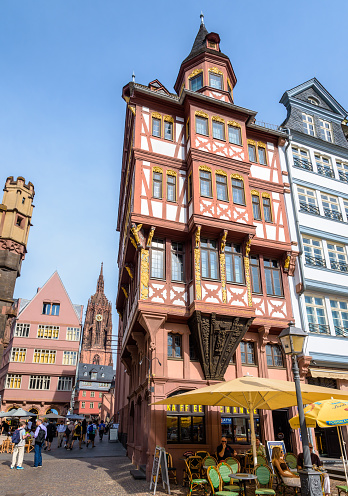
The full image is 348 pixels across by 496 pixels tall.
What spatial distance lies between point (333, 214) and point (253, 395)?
43.8ft

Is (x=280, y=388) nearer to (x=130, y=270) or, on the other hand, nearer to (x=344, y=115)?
(x=130, y=270)

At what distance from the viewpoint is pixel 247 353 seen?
17.5 m

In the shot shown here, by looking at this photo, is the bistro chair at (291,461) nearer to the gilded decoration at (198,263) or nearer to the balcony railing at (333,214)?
the gilded decoration at (198,263)

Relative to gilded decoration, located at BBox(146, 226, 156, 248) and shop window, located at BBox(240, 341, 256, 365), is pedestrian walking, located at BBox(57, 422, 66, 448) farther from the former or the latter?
gilded decoration, located at BBox(146, 226, 156, 248)

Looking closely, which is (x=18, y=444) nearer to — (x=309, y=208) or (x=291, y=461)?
(x=291, y=461)

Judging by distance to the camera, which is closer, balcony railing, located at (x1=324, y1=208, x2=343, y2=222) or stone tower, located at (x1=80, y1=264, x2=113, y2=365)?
balcony railing, located at (x1=324, y1=208, x2=343, y2=222)

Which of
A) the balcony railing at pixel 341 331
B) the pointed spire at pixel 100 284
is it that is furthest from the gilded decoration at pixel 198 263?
the pointed spire at pixel 100 284

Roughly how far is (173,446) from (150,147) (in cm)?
1240

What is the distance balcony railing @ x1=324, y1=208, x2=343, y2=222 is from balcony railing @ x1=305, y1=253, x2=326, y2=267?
2783 millimetres

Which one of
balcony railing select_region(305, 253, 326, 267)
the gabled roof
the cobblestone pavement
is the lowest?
the cobblestone pavement

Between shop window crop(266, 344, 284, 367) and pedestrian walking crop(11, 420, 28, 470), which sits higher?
shop window crop(266, 344, 284, 367)

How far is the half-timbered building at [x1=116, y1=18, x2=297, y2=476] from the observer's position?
15594 millimetres

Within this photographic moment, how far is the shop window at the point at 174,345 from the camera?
1606cm

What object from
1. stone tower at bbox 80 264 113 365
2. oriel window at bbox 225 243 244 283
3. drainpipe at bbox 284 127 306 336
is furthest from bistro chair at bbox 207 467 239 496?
stone tower at bbox 80 264 113 365
